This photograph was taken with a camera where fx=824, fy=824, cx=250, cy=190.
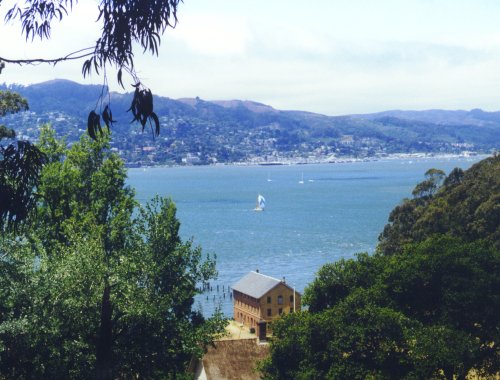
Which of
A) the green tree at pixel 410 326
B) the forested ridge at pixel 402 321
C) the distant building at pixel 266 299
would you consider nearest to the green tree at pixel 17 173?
the forested ridge at pixel 402 321

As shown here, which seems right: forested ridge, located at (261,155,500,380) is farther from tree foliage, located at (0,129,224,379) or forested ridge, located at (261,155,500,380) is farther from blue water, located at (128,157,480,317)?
blue water, located at (128,157,480,317)

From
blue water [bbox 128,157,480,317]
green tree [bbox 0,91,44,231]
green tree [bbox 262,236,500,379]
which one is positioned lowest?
blue water [bbox 128,157,480,317]

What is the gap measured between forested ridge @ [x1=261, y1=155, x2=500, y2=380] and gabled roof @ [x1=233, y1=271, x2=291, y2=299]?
2634 centimetres

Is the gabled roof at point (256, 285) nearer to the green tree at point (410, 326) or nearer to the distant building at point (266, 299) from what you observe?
the distant building at point (266, 299)

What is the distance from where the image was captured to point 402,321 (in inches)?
1150

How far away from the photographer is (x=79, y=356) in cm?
2044

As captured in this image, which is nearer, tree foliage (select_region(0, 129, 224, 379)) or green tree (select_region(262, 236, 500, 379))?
tree foliage (select_region(0, 129, 224, 379))

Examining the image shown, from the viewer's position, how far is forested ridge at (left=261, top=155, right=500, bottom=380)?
28359 millimetres

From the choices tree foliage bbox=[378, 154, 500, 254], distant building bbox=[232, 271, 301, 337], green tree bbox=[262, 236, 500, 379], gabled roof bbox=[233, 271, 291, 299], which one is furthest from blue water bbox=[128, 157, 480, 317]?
green tree bbox=[262, 236, 500, 379]

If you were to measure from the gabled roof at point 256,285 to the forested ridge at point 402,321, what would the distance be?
26.3 meters

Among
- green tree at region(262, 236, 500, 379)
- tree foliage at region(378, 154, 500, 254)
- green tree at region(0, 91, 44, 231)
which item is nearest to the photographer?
green tree at region(0, 91, 44, 231)

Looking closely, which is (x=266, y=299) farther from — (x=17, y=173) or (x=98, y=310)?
(x=17, y=173)

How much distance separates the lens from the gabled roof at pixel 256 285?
6462 centimetres

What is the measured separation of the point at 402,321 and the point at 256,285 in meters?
38.1
